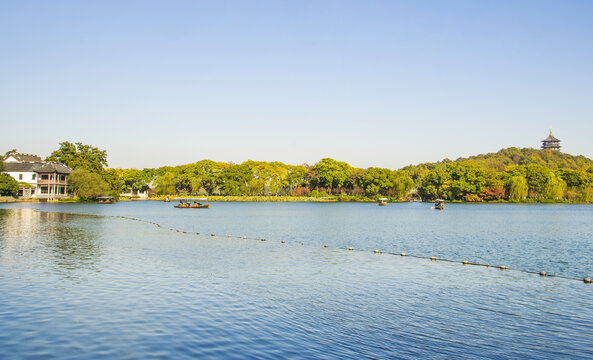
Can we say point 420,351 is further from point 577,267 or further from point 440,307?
point 577,267

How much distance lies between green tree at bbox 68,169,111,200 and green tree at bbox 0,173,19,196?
456 inches

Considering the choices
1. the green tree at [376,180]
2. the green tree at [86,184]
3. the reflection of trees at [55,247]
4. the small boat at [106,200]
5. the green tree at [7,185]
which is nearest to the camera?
the reflection of trees at [55,247]

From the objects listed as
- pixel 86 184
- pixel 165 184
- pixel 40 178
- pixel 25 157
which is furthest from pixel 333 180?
pixel 25 157

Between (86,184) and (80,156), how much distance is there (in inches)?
674

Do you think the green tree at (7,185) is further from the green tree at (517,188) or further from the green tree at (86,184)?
the green tree at (517,188)

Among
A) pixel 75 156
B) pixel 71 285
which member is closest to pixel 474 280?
pixel 71 285

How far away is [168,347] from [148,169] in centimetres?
14471

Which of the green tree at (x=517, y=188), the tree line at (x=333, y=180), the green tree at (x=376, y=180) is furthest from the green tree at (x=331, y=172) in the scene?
the green tree at (x=517, y=188)

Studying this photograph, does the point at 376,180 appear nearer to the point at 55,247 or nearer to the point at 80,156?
the point at 80,156

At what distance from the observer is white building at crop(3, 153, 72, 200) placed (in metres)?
97.9

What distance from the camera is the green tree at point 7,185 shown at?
3371 inches

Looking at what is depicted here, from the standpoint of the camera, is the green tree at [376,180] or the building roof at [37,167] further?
the green tree at [376,180]

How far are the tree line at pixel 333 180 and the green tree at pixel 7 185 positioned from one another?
66.8 ft

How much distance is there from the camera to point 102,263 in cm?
1947
